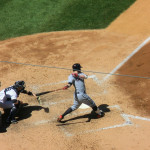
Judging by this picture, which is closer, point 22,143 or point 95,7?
point 22,143

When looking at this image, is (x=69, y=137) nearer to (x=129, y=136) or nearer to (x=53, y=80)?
(x=129, y=136)

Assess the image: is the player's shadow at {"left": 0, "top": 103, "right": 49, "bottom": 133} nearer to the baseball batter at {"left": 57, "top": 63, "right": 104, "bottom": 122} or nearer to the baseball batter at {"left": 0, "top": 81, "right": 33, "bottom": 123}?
the baseball batter at {"left": 0, "top": 81, "right": 33, "bottom": 123}

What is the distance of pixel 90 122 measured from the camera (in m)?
9.56

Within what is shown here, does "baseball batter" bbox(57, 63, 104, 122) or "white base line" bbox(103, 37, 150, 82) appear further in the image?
"white base line" bbox(103, 37, 150, 82)

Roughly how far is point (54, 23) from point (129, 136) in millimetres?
8631

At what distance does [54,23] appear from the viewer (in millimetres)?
15859

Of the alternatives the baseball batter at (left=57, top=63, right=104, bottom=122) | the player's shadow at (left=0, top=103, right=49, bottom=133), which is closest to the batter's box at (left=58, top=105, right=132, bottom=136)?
the baseball batter at (left=57, top=63, right=104, bottom=122)

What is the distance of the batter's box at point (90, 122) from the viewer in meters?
9.26

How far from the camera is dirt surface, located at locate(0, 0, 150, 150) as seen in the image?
8922 millimetres

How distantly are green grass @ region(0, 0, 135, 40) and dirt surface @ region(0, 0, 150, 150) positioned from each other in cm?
63

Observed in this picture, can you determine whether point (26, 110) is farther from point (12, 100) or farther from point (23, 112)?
point (12, 100)

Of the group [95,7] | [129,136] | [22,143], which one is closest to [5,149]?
[22,143]

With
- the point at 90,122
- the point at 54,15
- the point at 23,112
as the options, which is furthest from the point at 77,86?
the point at 54,15

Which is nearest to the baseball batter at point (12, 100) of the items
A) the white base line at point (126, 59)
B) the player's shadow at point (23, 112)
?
the player's shadow at point (23, 112)
